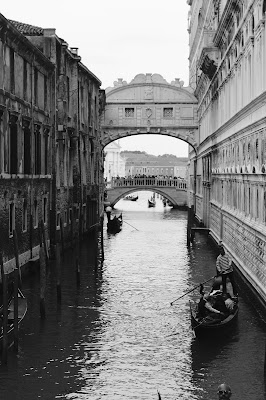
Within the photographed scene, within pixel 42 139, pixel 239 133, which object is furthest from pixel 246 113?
pixel 42 139

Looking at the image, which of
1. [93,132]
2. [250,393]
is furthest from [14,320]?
[93,132]

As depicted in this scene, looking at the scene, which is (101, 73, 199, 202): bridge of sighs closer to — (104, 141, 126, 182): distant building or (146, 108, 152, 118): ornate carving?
(146, 108, 152, 118): ornate carving

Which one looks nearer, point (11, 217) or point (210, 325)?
point (210, 325)

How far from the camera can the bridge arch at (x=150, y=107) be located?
37938mm

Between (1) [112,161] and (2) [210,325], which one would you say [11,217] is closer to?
(2) [210,325]

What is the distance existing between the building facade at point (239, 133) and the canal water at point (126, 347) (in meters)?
1.52

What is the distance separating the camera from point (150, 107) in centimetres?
3794

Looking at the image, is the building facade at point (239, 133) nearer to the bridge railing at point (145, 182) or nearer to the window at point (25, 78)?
the window at point (25, 78)

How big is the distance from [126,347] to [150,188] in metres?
39.9

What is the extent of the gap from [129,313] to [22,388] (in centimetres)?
509

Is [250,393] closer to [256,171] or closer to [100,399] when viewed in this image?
[100,399]

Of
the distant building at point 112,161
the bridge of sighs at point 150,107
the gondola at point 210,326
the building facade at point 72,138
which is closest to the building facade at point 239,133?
the gondola at point 210,326

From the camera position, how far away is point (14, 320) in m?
Result: 10.8


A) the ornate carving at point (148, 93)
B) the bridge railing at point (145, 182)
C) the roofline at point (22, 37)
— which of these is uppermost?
the ornate carving at point (148, 93)
